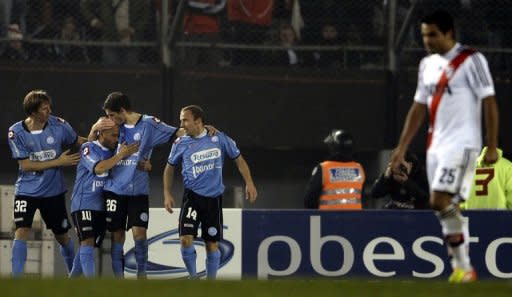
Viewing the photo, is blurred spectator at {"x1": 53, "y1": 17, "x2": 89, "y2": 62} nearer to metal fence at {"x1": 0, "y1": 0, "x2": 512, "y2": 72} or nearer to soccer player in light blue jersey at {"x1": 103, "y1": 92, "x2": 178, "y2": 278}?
metal fence at {"x1": 0, "y1": 0, "x2": 512, "y2": 72}

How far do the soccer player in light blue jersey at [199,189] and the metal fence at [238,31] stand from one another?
336 centimetres

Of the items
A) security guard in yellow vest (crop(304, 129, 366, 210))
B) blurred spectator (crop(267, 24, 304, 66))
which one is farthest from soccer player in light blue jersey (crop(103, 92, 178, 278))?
blurred spectator (crop(267, 24, 304, 66))

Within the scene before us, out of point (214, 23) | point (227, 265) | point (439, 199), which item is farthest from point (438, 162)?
point (214, 23)

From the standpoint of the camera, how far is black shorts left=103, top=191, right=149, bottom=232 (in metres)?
13.7

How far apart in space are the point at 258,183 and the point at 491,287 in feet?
33.1

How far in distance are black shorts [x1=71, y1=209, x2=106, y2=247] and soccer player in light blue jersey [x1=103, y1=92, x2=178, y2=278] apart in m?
0.10

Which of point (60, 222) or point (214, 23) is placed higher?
point (214, 23)

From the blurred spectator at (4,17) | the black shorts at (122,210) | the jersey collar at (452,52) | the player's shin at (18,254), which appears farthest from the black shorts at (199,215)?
the jersey collar at (452,52)

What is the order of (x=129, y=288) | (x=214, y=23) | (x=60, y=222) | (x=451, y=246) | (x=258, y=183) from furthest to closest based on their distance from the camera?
(x=258, y=183)
(x=214, y=23)
(x=60, y=222)
(x=451, y=246)
(x=129, y=288)

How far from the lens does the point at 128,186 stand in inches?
539

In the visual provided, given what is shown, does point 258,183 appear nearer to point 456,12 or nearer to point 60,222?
point 456,12

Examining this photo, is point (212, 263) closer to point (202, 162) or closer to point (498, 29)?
point (202, 162)

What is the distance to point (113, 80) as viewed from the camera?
56.9 feet

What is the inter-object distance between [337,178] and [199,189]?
1417mm
